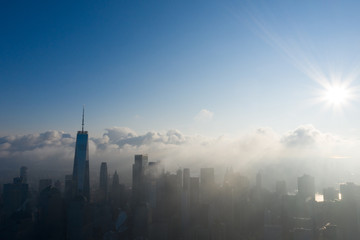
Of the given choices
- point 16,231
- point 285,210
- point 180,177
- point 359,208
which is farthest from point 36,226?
point 359,208

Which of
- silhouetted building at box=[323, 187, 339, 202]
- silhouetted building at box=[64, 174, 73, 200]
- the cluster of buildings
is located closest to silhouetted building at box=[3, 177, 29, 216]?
the cluster of buildings

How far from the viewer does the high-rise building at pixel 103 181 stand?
47537 millimetres

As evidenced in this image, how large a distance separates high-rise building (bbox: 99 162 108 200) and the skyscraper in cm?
469

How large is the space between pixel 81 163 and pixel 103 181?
1099 centimetres

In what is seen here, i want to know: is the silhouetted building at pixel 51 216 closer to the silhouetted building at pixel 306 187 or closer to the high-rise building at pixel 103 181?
the high-rise building at pixel 103 181

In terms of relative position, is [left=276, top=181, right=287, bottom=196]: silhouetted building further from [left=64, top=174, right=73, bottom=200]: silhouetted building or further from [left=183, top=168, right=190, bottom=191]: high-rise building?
[left=64, top=174, right=73, bottom=200]: silhouetted building

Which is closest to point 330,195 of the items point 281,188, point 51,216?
point 281,188

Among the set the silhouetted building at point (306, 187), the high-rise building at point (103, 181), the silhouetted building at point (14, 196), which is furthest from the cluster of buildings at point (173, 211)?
the high-rise building at point (103, 181)

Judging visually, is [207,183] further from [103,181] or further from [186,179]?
[103,181]

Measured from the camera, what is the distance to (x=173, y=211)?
39344 millimetres

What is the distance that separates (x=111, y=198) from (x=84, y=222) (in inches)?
517

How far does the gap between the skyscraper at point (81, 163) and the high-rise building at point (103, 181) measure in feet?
15.4

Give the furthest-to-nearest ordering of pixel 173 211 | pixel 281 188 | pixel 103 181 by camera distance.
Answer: pixel 103 181, pixel 281 188, pixel 173 211

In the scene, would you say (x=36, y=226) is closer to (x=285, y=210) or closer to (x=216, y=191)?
(x=216, y=191)
